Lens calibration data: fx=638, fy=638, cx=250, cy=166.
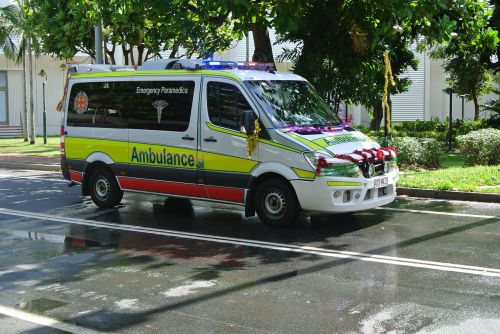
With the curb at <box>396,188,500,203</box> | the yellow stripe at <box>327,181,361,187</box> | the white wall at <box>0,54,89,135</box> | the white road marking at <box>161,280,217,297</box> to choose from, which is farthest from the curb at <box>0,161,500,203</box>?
the white wall at <box>0,54,89,135</box>

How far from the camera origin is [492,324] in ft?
16.7

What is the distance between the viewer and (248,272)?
273 inches

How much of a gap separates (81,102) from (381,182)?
18.4 ft

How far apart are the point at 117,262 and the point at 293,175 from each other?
9.09 ft

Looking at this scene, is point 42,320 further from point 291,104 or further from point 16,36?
point 16,36

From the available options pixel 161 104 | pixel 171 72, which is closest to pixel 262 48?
pixel 171 72

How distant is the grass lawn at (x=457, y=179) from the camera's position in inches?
483

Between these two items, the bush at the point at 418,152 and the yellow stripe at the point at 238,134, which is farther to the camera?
the bush at the point at 418,152

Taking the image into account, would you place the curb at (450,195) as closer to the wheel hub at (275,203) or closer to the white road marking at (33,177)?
the wheel hub at (275,203)

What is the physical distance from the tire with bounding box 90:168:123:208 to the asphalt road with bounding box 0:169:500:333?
0.30 metres

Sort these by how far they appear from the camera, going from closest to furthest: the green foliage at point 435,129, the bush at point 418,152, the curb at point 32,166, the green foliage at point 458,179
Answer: the green foliage at point 458,179, the bush at point 418,152, the curb at point 32,166, the green foliage at point 435,129

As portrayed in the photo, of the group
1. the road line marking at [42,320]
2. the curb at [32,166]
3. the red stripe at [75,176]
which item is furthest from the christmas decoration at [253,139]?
Answer: the curb at [32,166]

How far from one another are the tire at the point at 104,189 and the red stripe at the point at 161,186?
30 centimetres

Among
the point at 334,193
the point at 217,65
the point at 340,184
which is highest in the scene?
the point at 217,65
